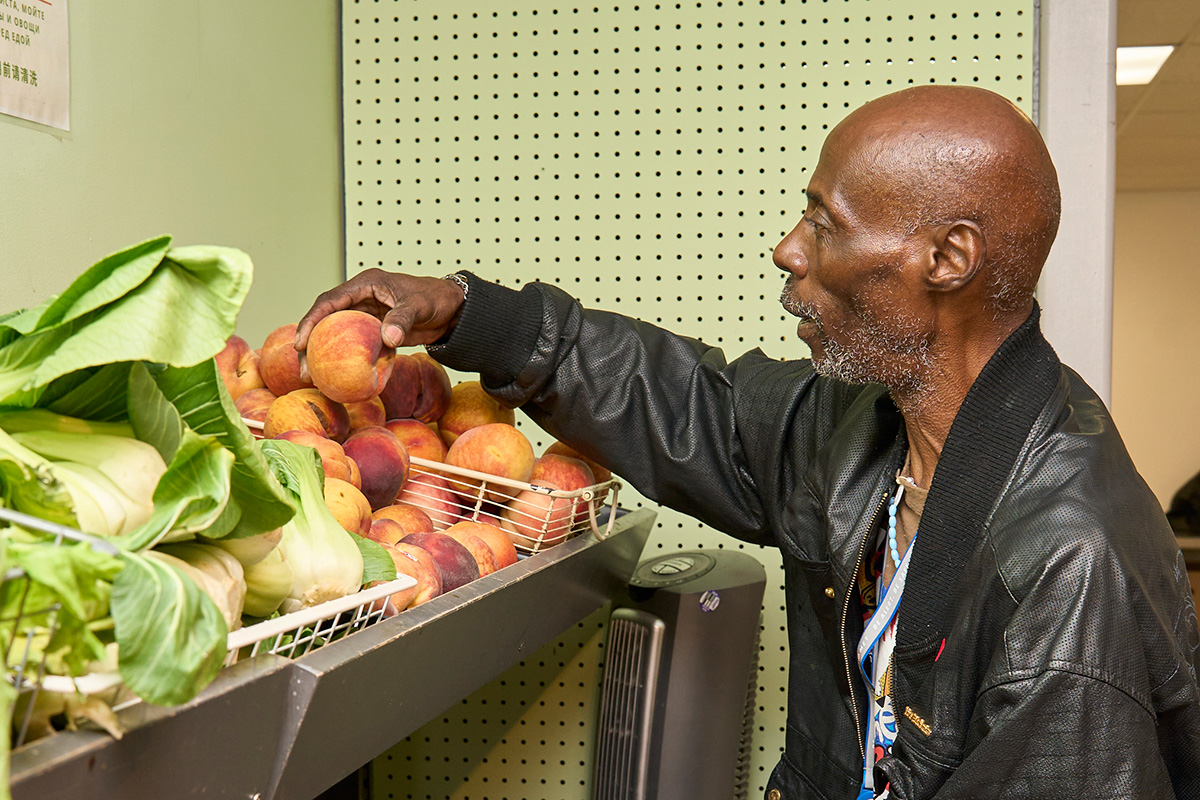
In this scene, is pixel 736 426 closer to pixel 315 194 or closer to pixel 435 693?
pixel 435 693

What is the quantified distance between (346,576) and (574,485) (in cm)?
51

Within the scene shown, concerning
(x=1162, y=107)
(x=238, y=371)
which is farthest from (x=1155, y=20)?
(x=238, y=371)

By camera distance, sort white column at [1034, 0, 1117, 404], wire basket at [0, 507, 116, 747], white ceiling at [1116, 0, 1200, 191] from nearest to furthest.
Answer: wire basket at [0, 507, 116, 747], white column at [1034, 0, 1117, 404], white ceiling at [1116, 0, 1200, 191]

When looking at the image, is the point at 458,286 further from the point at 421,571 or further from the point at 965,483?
the point at 965,483

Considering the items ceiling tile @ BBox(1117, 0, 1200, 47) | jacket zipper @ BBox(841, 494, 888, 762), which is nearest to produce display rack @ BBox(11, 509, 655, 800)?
jacket zipper @ BBox(841, 494, 888, 762)

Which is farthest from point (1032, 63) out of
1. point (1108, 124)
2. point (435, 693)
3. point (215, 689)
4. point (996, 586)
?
point (215, 689)

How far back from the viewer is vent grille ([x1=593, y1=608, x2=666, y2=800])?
1307mm

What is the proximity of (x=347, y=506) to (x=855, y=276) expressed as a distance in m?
0.58

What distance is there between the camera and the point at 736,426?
4.23ft

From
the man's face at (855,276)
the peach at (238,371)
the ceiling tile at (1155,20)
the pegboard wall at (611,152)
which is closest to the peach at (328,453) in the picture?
the peach at (238,371)

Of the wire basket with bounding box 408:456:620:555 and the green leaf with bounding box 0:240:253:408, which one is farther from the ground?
the green leaf with bounding box 0:240:253:408

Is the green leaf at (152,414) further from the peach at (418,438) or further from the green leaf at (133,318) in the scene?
the peach at (418,438)

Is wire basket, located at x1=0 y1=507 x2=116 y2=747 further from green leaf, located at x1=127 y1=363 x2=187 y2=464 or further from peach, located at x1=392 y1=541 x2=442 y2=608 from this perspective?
peach, located at x1=392 y1=541 x2=442 y2=608

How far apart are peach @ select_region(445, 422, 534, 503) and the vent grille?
0.35 meters
